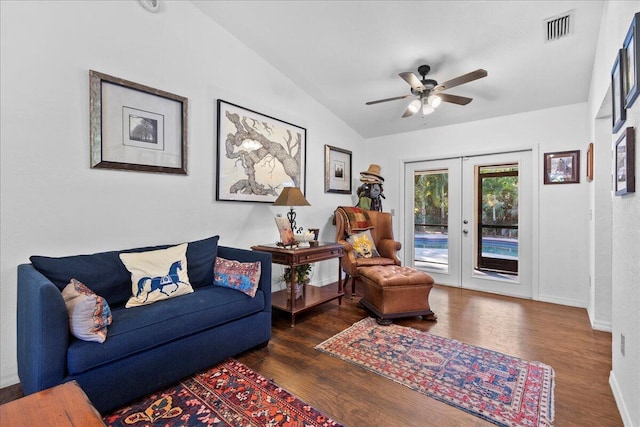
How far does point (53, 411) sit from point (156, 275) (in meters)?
1.32

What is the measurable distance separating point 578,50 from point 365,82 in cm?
208

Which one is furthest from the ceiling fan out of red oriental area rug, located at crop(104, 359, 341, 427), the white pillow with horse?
red oriental area rug, located at crop(104, 359, 341, 427)

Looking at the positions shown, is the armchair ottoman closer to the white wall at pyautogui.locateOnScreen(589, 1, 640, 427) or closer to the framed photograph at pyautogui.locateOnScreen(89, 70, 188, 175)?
the white wall at pyautogui.locateOnScreen(589, 1, 640, 427)

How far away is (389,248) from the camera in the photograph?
13.8ft

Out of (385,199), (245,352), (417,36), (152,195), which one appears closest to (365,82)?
(417,36)

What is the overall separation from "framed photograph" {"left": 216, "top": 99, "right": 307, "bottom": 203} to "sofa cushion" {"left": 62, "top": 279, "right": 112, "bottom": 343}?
5.27ft

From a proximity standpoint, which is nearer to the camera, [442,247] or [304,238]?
[304,238]

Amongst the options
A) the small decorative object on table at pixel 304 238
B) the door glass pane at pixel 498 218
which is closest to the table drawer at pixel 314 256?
the small decorative object on table at pixel 304 238

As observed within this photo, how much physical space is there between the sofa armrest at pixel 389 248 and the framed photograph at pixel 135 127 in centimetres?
273

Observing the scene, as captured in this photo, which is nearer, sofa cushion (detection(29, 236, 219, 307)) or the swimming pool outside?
sofa cushion (detection(29, 236, 219, 307))

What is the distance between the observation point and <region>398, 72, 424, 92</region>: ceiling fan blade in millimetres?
2791

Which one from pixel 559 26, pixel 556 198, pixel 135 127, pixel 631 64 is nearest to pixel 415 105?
pixel 559 26

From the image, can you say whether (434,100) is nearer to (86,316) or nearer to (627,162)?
(627,162)

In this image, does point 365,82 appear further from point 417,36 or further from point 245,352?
point 245,352
